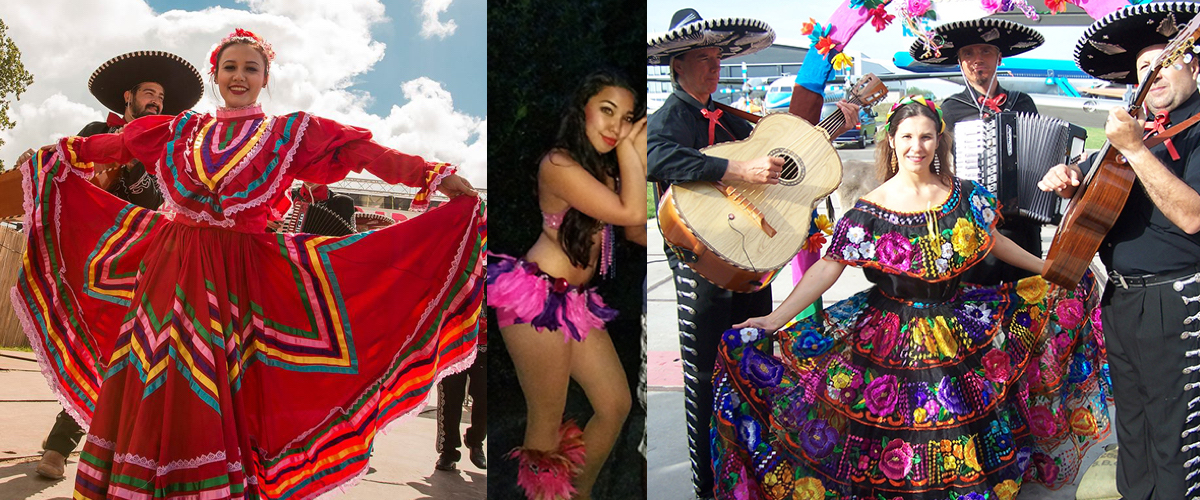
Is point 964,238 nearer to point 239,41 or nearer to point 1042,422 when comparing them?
point 1042,422

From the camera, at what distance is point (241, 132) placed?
3.39 m

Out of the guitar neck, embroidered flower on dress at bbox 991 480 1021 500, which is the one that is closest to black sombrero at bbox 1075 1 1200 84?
the guitar neck

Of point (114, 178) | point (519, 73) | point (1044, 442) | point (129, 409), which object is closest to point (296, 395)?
point (129, 409)

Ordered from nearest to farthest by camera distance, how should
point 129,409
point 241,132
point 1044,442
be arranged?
point 129,409 < point 241,132 < point 1044,442

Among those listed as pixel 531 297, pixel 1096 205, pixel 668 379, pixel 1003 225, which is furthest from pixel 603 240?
pixel 1096 205

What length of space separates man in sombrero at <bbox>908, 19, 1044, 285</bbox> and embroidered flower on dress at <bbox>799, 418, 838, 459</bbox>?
0.77m

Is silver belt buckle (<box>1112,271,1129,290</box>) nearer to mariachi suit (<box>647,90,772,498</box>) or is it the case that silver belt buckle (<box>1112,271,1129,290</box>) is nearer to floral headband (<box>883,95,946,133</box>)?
floral headband (<box>883,95,946,133</box>)

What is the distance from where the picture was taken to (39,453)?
368 centimetres

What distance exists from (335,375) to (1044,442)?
9.00 ft

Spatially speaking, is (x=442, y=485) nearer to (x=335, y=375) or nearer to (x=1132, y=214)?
(x=335, y=375)

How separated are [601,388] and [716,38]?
4.61ft

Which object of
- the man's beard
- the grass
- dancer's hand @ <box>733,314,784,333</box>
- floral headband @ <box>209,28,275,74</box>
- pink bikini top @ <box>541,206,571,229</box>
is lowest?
dancer's hand @ <box>733,314,784,333</box>

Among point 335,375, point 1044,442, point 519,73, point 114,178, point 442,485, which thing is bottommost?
point 442,485

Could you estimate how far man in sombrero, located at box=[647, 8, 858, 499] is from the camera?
3.41 meters
